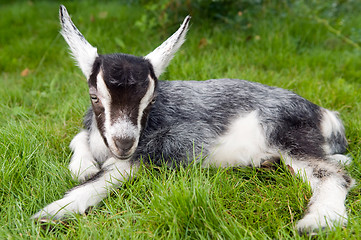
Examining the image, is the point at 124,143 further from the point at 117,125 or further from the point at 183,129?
the point at 183,129

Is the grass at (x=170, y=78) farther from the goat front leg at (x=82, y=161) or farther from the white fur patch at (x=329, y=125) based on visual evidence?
the white fur patch at (x=329, y=125)

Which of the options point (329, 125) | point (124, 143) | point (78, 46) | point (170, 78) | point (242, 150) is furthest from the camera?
point (170, 78)

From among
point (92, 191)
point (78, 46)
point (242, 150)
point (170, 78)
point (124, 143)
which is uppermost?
point (78, 46)

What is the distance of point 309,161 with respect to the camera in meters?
3.32

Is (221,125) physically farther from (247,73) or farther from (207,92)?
(247,73)

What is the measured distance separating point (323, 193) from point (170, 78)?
2.86 m

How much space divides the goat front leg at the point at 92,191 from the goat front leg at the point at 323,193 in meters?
1.44

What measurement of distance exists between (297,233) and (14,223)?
207 cm

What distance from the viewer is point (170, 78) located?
526cm

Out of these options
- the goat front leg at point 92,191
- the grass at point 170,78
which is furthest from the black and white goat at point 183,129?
the grass at point 170,78

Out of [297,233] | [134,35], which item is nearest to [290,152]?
A: [297,233]

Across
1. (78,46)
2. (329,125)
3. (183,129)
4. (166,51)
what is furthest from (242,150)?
Result: (78,46)

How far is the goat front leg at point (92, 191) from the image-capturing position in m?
2.83

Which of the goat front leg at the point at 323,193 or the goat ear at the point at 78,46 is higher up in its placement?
the goat ear at the point at 78,46
